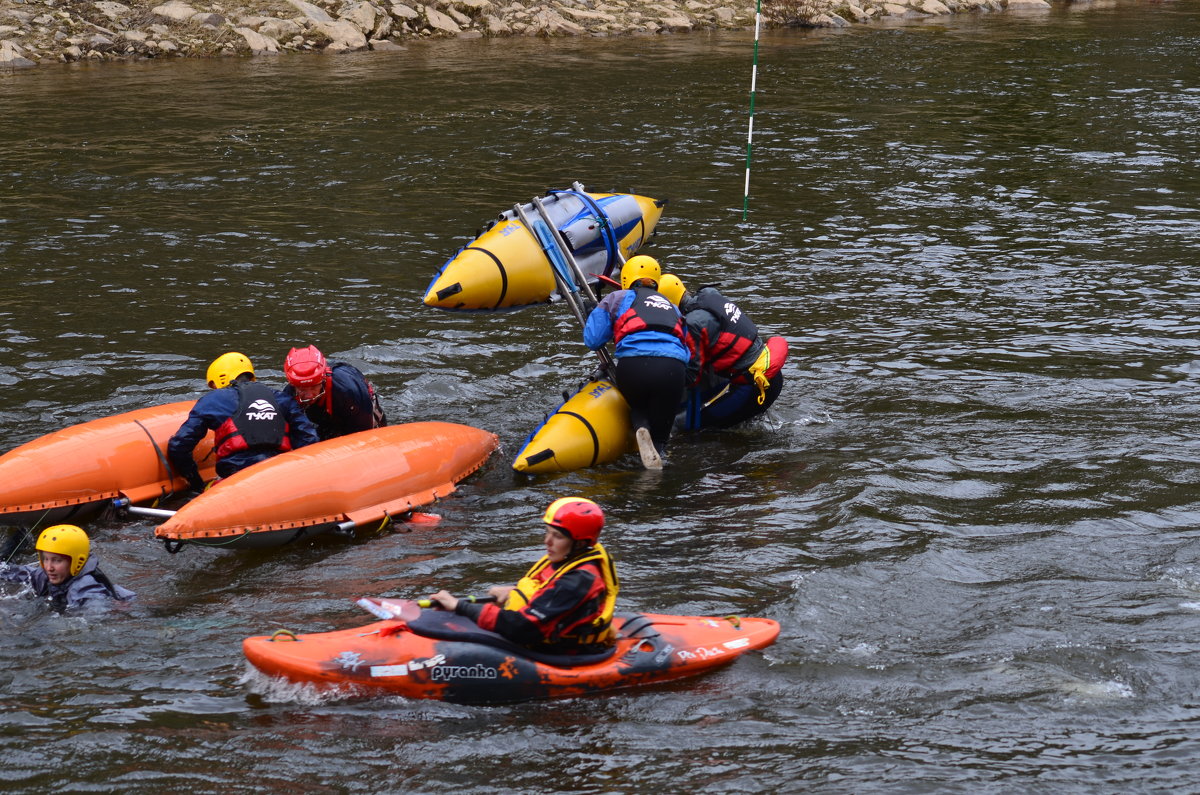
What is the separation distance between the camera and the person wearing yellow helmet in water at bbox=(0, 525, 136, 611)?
726 centimetres

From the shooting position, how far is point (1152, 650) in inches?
264

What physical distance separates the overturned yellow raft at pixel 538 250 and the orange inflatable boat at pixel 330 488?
4.02 ft

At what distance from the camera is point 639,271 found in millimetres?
10336

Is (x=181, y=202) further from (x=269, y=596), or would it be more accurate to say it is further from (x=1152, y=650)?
(x=1152, y=650)

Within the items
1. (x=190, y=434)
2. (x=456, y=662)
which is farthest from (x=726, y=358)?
(x=456, y=662)

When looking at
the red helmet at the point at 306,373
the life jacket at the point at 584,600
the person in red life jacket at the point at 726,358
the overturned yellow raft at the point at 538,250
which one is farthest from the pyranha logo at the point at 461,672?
the person in red life jacket at the point at 726,358

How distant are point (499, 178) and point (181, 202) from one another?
4.56 m

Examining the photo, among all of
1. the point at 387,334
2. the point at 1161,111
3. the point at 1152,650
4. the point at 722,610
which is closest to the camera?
the point at 1152,650

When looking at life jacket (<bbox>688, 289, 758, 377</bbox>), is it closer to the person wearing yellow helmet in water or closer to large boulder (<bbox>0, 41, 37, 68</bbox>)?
the person wearing yellow helmet in water

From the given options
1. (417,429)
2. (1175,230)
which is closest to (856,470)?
(417,429)

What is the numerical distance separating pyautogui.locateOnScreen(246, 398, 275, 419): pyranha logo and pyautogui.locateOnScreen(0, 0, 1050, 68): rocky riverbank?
21.0 metres

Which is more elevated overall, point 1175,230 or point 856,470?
point 1175,230

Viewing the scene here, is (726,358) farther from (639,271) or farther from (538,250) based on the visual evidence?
(538,250)

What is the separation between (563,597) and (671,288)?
4.66m
